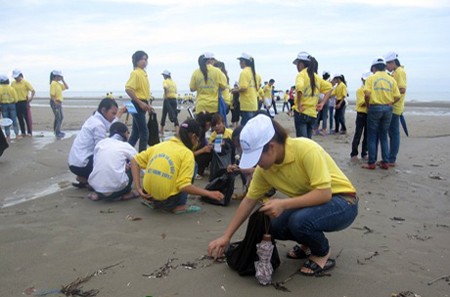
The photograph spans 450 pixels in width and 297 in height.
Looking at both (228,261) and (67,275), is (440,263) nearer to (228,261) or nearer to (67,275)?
(228,261)

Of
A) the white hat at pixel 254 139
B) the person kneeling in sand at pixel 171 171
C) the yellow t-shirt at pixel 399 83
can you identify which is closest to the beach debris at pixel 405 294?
the white hat at pixel 254 139

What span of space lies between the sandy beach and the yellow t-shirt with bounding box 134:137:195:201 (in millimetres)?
290

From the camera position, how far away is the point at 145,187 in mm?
4141

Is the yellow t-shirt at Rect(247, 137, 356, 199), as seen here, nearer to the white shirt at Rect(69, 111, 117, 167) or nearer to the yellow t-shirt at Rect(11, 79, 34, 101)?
the white shirt at Rect(69, 111, 117, 167)

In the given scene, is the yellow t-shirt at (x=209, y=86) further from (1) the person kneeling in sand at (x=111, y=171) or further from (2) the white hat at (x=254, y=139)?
(2) the white hat at (x=254, y=139)

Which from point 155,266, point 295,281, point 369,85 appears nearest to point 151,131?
point 369,85

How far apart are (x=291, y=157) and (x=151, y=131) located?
4827 mm

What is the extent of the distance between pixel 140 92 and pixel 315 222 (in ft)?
14.8

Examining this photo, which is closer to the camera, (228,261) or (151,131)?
(228,261)

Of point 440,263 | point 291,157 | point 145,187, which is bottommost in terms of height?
point 440,263

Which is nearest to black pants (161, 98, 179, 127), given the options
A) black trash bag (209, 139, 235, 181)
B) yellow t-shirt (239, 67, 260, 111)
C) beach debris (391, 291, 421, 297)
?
yellow t-shirt (239, 67, 260, 111)

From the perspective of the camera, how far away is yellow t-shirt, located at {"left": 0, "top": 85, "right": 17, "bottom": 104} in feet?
33.3

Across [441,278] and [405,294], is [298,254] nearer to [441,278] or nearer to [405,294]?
[405,294]

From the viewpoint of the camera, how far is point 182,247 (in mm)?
3312
